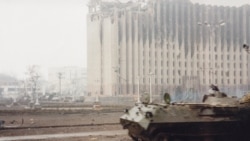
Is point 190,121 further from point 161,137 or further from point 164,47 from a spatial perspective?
point 164,47

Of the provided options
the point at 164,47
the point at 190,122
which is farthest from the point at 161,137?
the point at 164,47

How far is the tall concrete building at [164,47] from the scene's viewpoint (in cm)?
11269

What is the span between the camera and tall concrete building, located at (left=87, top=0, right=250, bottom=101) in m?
113

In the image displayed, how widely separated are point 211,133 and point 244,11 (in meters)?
113

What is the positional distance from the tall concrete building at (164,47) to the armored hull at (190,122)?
294ft

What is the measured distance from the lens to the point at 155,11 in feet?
373

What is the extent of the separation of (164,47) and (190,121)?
4004 inches

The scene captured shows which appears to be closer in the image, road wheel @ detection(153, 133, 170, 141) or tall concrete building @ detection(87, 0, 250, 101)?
road wheel @ detection(153, 133, 170, 141)

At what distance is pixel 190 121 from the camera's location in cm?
1702

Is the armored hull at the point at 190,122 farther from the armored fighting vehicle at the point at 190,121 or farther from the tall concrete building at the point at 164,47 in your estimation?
the tall concrete building at the point at 164,47

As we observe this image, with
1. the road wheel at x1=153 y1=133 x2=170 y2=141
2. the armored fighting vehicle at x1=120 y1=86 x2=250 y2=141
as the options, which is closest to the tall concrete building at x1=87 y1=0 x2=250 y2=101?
the armored fighting vehicle at x1=120 y1=86 x2=250 y2=141

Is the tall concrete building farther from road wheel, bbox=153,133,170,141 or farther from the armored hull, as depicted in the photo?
road wheel, bbox=153,133,170,141

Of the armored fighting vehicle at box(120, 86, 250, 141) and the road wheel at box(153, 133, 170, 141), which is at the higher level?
the armored fighting vehicle at box(120, 86, 250, 141)

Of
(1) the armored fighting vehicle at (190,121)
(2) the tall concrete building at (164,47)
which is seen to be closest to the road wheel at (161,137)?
(1) the armored fighting vehicle at (190,121)
